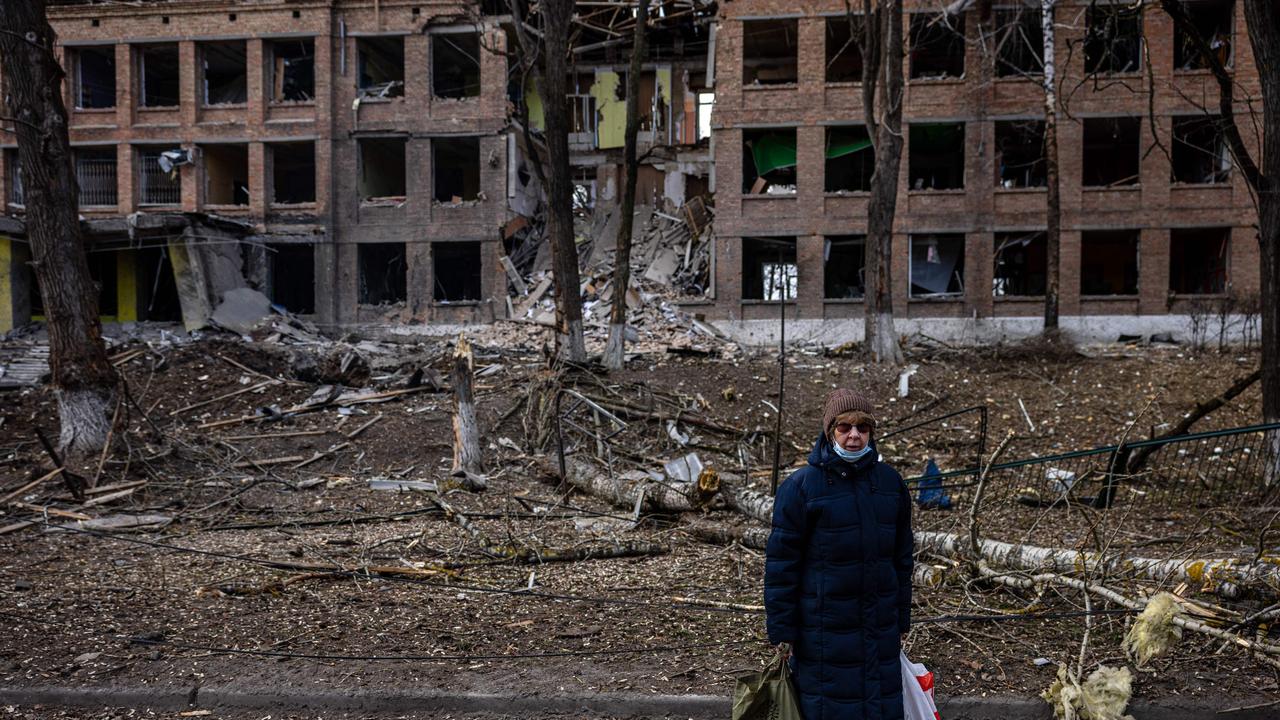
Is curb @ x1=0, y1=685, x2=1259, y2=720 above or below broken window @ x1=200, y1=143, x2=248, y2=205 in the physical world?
below

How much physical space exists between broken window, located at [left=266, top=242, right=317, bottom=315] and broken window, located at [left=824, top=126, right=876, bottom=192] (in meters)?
19.7

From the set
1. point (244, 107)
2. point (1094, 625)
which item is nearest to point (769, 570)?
point (1094, 625)

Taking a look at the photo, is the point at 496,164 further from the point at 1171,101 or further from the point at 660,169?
the point at 1171,101

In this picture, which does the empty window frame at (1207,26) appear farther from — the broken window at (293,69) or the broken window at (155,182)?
the broken window at (155,182)

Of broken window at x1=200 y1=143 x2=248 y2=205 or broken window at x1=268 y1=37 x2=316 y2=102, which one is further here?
broken window at x1=200 y1=143 x2=248 y2=205

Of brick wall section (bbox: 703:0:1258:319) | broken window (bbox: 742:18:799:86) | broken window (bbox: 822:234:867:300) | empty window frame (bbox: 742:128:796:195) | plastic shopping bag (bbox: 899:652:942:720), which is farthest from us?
broken window (bbox: 742:18:799:86)

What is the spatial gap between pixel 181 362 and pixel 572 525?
11.7m

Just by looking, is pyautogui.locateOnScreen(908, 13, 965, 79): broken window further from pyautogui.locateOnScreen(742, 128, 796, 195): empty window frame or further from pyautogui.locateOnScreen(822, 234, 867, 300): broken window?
pyautogui.locateOnScreen(822, 234, 867, 300): broken window

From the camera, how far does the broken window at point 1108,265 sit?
29953 mm

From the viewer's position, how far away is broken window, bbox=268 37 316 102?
3180 centimetres

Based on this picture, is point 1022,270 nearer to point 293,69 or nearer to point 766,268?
point 766,268

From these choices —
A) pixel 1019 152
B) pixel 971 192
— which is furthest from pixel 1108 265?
pixel 971 192

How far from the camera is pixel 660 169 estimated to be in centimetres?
3350

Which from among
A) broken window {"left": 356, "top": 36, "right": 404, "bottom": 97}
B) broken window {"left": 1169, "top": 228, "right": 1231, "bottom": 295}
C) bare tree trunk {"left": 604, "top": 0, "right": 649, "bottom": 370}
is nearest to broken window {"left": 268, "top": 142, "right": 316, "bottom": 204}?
broken window {"left": 356, "top": 36, "right": 404, "bottom": 97}
